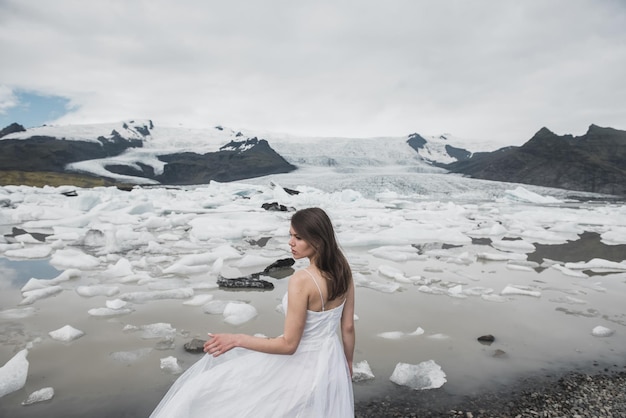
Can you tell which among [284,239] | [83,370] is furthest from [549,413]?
[284,239]

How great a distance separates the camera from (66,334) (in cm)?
401

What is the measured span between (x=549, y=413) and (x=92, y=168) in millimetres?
95742

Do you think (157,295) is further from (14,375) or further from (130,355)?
(14,375)

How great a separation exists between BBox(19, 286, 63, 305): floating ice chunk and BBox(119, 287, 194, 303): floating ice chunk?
1.00 meters

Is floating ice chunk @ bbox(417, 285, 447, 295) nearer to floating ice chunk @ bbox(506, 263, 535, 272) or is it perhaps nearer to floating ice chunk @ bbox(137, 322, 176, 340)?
floating ice chunk @ bbox(506, 263, 535, 272)

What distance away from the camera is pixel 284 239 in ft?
37.6

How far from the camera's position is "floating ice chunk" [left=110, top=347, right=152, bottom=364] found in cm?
356

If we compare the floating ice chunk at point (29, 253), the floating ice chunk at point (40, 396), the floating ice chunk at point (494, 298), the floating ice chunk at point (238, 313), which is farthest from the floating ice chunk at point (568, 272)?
the floating ice chunk at point (29, 253)

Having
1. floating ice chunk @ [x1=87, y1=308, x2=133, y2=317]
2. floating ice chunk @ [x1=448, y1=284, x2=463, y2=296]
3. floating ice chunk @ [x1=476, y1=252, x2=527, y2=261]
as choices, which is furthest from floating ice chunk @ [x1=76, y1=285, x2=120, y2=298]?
floating ice chunk @ [x1=476, y1=252, x2=527, y2=261]

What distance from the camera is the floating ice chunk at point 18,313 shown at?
4590 millimetres

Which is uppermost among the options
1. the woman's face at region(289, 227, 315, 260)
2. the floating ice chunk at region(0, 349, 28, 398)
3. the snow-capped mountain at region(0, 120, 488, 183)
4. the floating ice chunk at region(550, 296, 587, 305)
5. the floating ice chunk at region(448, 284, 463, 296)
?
the snow-capped mountain at region(0, 120, 488, 183)

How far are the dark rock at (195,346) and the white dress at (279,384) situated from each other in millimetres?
1890

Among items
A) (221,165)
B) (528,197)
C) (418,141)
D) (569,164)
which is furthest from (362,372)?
(418,141)

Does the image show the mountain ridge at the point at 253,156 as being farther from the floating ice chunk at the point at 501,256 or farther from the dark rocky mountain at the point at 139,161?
the floating ice chunk at the point at 501,256
